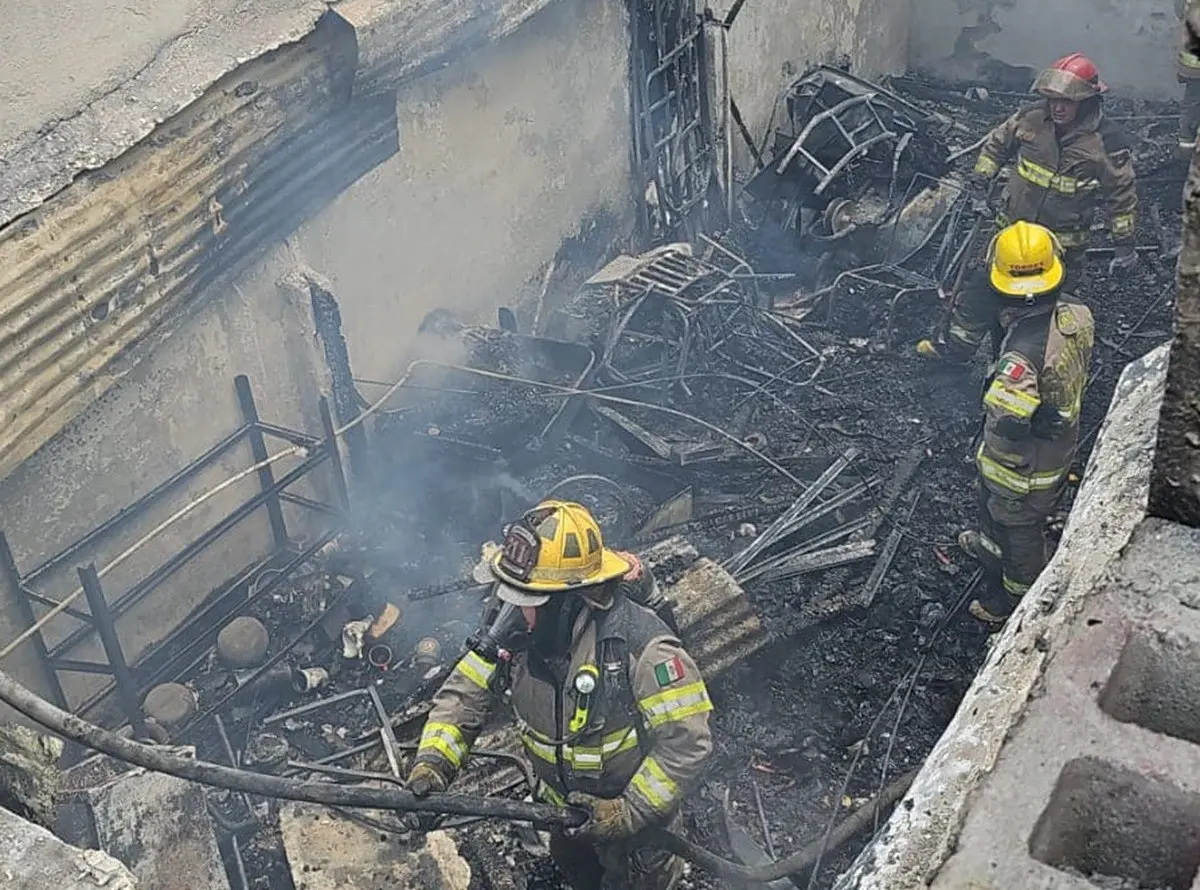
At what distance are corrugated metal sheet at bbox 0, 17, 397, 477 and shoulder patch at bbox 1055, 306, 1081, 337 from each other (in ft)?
15.1

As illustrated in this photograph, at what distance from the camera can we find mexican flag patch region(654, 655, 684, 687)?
16.0ft

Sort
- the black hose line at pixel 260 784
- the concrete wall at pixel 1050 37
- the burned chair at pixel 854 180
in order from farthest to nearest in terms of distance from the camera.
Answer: the concrete wall at pixel 1050 37 → the burned chair at pixel 854 180 → the black hose line at pixel 260 784

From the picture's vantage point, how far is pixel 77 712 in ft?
22.2

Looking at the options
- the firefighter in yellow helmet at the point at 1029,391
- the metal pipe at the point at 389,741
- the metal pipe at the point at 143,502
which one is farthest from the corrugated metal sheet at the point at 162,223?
the firefighter in yellow helmet at the point at 1029,391

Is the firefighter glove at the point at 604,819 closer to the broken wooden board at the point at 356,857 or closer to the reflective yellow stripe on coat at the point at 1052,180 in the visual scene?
the broken wooden board at the point at 356,857

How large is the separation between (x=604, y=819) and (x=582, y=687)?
2.01ft

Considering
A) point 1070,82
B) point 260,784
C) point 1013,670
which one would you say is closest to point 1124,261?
point 1070,82

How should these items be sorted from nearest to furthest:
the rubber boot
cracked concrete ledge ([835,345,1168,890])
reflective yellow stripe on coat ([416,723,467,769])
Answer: cracked concrete ledge ([835,345,1168,890]) → reflective yellow stripe on coat ([416,723,467,769]) → the rubber boot

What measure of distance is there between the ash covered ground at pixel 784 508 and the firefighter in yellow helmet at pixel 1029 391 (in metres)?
0.80

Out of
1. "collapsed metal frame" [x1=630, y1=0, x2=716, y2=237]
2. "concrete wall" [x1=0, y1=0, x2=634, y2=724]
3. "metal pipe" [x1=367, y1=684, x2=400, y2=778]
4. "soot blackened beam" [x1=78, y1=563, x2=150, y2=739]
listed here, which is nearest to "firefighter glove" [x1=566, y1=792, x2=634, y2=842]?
"metal pipe" [x1=367, y1=684, x2=400, y2=778]

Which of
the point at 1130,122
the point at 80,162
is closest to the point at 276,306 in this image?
the point at 80,162

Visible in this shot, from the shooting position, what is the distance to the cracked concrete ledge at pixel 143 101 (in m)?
5.75

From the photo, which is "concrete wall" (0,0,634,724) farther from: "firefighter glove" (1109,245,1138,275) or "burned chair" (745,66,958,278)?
"firefighter glove" (1109,245,1138,275)

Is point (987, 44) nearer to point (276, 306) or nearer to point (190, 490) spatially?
point (276, 306)
